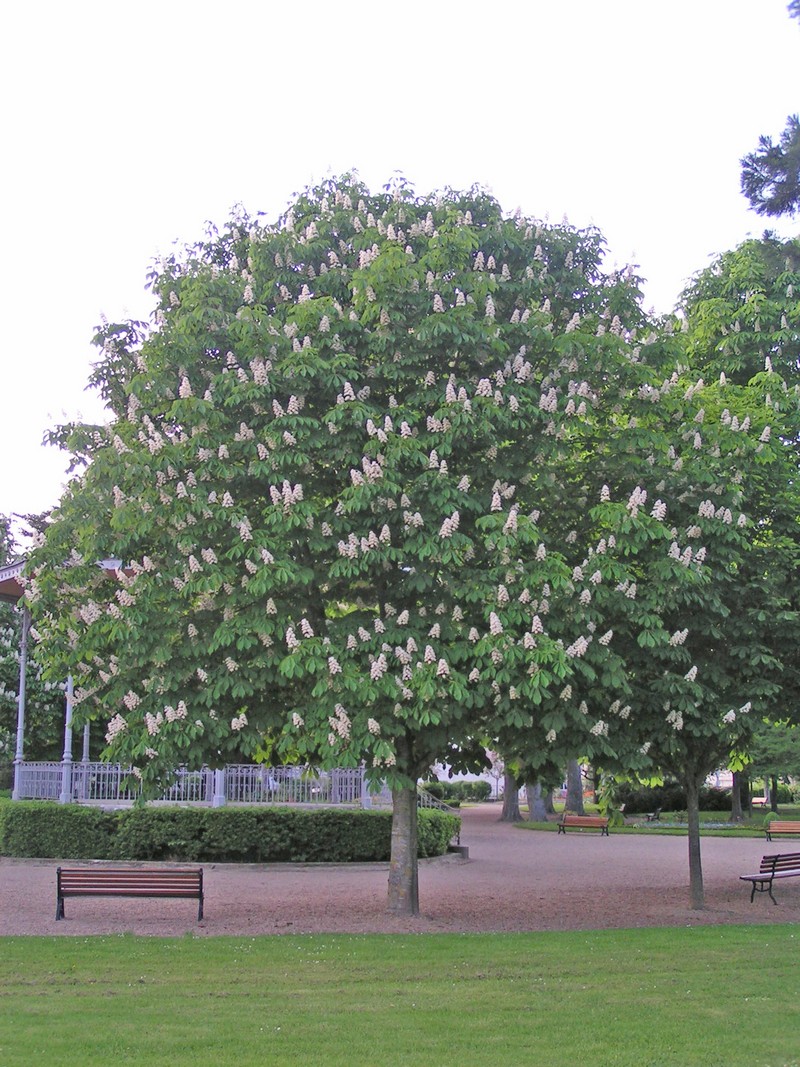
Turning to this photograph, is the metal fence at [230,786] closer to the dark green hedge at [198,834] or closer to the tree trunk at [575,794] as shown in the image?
the dark green hedge at [198,834]

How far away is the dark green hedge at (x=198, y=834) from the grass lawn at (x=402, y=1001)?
9.07m

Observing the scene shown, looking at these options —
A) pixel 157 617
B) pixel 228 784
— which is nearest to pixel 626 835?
pixel 228 784

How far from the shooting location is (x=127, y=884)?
518 inches

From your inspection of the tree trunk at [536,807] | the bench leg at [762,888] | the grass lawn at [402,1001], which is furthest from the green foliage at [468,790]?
the grass lawn at [402,1001]

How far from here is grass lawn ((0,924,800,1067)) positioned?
24.5 feet

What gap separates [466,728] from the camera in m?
13.1

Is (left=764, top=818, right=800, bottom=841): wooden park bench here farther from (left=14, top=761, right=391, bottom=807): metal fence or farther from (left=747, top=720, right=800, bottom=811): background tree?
(left=14, top=761, right=391, bottom=807): metal fence

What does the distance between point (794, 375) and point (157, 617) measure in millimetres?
Result: 11475

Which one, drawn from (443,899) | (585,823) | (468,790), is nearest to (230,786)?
(443,899)

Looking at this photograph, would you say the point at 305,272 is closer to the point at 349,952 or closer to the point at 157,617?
the point at 157,617

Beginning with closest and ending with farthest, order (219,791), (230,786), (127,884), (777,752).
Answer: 1. (127,884)
2. (219,791)
3. (230,786)
4. (777,752)

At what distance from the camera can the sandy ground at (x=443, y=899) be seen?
13695mm

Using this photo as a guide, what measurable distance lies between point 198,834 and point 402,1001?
512 inches

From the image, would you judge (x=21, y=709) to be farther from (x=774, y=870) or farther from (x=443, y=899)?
(x=774, y=870)
